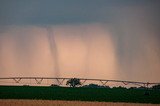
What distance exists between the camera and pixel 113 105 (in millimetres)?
58688

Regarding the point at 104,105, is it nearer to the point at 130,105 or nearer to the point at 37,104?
the point at 130,105

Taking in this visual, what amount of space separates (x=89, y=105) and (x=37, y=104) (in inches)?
270

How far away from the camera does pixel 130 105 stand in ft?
198

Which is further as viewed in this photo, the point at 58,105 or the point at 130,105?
the point at 130,105

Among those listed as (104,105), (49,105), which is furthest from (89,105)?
(49,105)

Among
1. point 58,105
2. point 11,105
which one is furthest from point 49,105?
point 11,105

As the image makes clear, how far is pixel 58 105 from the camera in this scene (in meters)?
55.5

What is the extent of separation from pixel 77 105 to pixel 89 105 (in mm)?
2161

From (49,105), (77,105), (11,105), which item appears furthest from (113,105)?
(11,105)

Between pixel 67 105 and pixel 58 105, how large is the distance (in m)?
1.15

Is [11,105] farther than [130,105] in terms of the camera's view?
No

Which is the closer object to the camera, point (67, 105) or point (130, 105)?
point (67, 105)

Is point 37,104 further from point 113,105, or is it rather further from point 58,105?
point 113,105

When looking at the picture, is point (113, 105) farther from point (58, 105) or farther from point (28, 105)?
point (28, 105)
